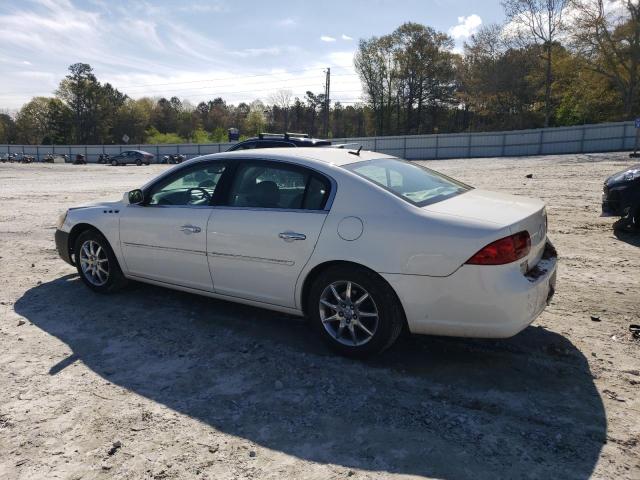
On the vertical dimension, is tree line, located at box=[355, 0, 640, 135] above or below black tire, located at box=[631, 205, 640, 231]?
above

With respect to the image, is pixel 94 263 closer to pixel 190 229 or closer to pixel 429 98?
pixel 190 229

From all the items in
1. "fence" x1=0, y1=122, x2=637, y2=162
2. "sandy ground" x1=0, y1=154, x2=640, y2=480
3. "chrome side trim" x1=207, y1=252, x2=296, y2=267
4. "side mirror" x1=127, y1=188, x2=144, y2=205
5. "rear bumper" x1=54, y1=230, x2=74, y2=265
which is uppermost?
"fence" x1=0, y1=122, x2=637, y2=162

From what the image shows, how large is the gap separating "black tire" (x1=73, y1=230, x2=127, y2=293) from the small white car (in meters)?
0.18

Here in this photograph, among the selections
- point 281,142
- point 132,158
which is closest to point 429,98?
point 132,158

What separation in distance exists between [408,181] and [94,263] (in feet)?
11.3

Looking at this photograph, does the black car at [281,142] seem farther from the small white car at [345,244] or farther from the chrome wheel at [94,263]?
the small white car at [345,244]

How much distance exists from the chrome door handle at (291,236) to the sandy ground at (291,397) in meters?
0.90

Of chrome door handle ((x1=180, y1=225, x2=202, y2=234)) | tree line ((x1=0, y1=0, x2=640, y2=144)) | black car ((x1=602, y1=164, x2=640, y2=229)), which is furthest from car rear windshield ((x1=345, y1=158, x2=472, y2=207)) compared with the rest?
tree line ((x1=0, y1=0, x2=640, y2=144))

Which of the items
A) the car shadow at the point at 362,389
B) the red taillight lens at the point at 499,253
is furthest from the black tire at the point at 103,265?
the red taillight lens at the point at 499,253

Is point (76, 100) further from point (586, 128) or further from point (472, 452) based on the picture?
point (472, 452)

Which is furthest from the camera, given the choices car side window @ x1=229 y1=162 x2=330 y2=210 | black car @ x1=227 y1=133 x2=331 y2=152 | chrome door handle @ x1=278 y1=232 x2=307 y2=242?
black car @ x1=227 y1=133 x2=331 y2=152

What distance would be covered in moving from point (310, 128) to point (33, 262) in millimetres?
74604

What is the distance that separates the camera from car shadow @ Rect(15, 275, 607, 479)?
103 inches

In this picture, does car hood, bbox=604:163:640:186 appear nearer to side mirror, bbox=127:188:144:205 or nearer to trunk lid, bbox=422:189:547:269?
trunk lid, bbox=422:189:547:269
